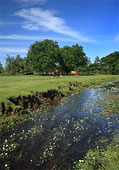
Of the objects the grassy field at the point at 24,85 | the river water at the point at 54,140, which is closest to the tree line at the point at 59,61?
the grassy field at the point at 24,85

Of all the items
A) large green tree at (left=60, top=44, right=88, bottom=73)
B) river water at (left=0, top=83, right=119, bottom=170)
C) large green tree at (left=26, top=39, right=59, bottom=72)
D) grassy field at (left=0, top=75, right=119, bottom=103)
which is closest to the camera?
river water at (left=0, top=83, right=119, bottom=170)

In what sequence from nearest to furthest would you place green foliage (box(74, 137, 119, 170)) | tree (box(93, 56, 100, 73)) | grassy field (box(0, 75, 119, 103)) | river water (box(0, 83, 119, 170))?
1. green foliage (box(74, 137, 119, 170))
2. river water (box(0, 83, 119, 170))
3. grassy field (box(0, 75, 119, 103))
4. tree (box(93, 56, 100, 73))

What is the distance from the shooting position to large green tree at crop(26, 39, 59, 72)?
6569cm

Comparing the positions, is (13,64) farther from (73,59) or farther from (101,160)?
(101,160)

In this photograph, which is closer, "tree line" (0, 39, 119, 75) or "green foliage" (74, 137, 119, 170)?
"green foliage" (74, 137, 119, 170)

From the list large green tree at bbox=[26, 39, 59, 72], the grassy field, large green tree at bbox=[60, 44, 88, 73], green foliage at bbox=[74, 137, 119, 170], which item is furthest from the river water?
large green tree at bbox=[60, 44, 88, 73]

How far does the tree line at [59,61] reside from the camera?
221 ft

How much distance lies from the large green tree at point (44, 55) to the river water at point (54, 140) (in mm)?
52341

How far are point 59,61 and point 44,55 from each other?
1017cm

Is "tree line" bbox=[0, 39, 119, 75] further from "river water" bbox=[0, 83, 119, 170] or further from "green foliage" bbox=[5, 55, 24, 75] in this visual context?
"river water" bbox=[0, 83, 119, 170]

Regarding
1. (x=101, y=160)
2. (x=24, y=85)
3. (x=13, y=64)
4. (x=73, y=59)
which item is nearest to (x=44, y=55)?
(x=73, y=59)

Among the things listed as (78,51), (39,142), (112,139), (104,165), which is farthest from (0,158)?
(78,51)

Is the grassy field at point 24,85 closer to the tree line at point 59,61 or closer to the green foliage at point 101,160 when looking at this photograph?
the green foliage at point 101,160

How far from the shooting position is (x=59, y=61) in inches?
2945
